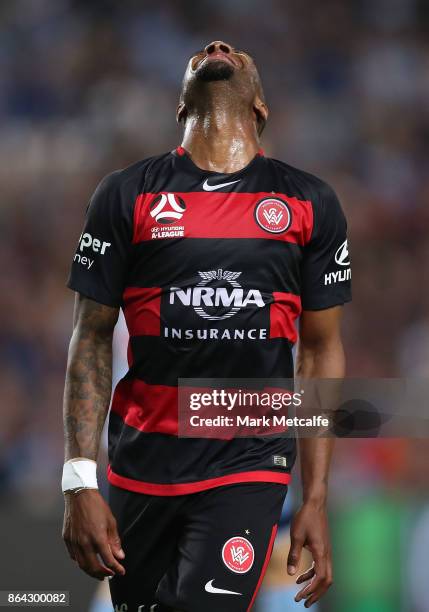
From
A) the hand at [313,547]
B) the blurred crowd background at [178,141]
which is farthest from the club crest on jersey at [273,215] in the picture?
the blurred crowd background at [178,141]

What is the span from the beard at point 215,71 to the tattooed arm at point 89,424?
880mm

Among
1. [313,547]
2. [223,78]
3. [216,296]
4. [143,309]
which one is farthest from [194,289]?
[313,547]

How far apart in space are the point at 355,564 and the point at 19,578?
1.60 m

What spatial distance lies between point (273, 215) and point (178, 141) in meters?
5.07

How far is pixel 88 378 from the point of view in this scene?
3.41 metres

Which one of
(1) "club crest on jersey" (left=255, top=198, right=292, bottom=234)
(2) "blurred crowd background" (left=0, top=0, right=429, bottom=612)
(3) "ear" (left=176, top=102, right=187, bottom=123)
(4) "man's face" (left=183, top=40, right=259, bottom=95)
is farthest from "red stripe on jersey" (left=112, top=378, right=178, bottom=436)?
(2) "blurred crowd background" (left=0, top=0, right=429, bottom=612)

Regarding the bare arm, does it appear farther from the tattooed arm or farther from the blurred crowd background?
the blurred crowd background

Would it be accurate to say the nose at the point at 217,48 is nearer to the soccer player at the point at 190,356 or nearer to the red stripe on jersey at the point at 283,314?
the soccer player at the point at 190,356

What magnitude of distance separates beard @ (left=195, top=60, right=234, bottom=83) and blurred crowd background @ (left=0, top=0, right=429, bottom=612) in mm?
2970

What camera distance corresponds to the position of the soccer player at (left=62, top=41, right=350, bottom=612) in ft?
10.8

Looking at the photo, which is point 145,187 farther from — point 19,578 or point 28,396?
point 28,396

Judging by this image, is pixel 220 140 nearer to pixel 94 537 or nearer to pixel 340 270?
pixel 340 270

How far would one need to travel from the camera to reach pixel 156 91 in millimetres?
8852
